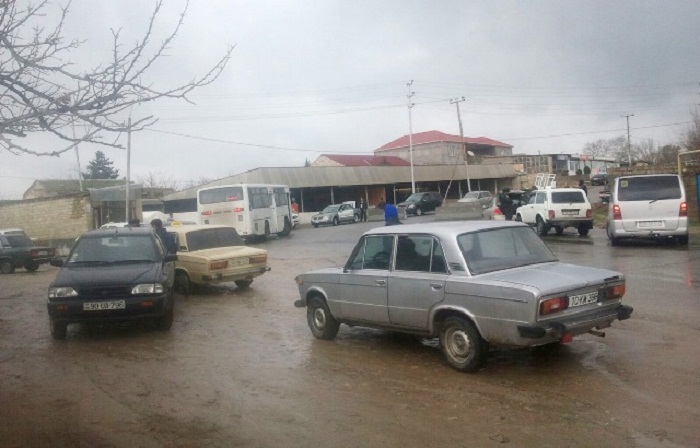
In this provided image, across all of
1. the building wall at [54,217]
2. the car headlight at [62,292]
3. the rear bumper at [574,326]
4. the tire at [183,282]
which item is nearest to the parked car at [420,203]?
the building wall at [54,217]

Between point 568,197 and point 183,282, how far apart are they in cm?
1468

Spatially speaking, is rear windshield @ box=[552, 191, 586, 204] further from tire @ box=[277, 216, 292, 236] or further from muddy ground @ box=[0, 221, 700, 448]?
tire @ box=[277, 216, 292, 236]

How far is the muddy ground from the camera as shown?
5188mm

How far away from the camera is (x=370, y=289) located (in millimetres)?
7957

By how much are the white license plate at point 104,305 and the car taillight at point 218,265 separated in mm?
4324

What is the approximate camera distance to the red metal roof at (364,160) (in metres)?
69.9

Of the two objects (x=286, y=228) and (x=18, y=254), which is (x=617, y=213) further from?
(x=18, y=254)

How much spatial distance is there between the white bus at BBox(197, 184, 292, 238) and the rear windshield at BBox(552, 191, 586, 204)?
13932mm

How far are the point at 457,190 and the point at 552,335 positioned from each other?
6751 centimetres

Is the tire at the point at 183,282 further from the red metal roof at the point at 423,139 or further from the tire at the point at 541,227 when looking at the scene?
the red metal roof at the point at 423,139

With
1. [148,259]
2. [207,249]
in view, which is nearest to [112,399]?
[148,259]

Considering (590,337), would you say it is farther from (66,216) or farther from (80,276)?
Answer: (66,216)

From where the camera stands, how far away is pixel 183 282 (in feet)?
46.3

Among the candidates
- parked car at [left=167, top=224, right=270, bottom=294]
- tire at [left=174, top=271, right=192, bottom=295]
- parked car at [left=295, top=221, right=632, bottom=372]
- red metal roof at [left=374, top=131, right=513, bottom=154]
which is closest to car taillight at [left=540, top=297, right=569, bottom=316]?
parked car at [left=295, top=221, right=632, bottom=372]
